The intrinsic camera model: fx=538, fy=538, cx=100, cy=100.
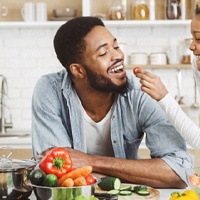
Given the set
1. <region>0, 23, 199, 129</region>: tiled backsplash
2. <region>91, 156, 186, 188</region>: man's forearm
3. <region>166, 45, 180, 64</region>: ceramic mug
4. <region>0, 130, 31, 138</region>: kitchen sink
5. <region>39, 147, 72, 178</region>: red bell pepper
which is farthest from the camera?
<region>0, 23, 199, 129</region>: tiled backsplash

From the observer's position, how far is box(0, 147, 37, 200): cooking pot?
181cm

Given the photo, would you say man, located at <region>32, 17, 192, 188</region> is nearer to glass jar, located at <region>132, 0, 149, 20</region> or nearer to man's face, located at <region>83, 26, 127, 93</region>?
man's face, located at <region>83, 26, 127, 93</region>

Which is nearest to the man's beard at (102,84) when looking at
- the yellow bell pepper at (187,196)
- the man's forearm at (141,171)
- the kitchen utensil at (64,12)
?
the man's forearm at (141,171)

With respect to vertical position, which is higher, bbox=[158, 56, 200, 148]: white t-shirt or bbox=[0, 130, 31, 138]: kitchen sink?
bbox=[158, 56, 200, 148]: white t-shirt

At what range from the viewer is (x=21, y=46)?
4641mm

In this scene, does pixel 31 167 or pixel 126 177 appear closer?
pixel 31 167

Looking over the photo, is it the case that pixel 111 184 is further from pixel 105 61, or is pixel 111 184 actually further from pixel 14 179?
pixel 105 61

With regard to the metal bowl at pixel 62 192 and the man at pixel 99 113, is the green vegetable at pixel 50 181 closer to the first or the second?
the metal bowl at pixel 62 192

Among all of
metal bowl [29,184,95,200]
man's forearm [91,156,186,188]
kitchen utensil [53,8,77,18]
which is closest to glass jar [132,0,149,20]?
kitchen utensil [53,8,77,18]

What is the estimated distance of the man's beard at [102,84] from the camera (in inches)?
97.4

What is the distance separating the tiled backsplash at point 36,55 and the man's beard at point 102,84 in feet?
6.72

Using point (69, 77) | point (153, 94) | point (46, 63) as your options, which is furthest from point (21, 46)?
point (153, 94)

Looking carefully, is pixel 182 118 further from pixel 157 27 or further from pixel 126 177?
pixel 157 27

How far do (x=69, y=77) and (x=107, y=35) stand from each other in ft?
1.04
